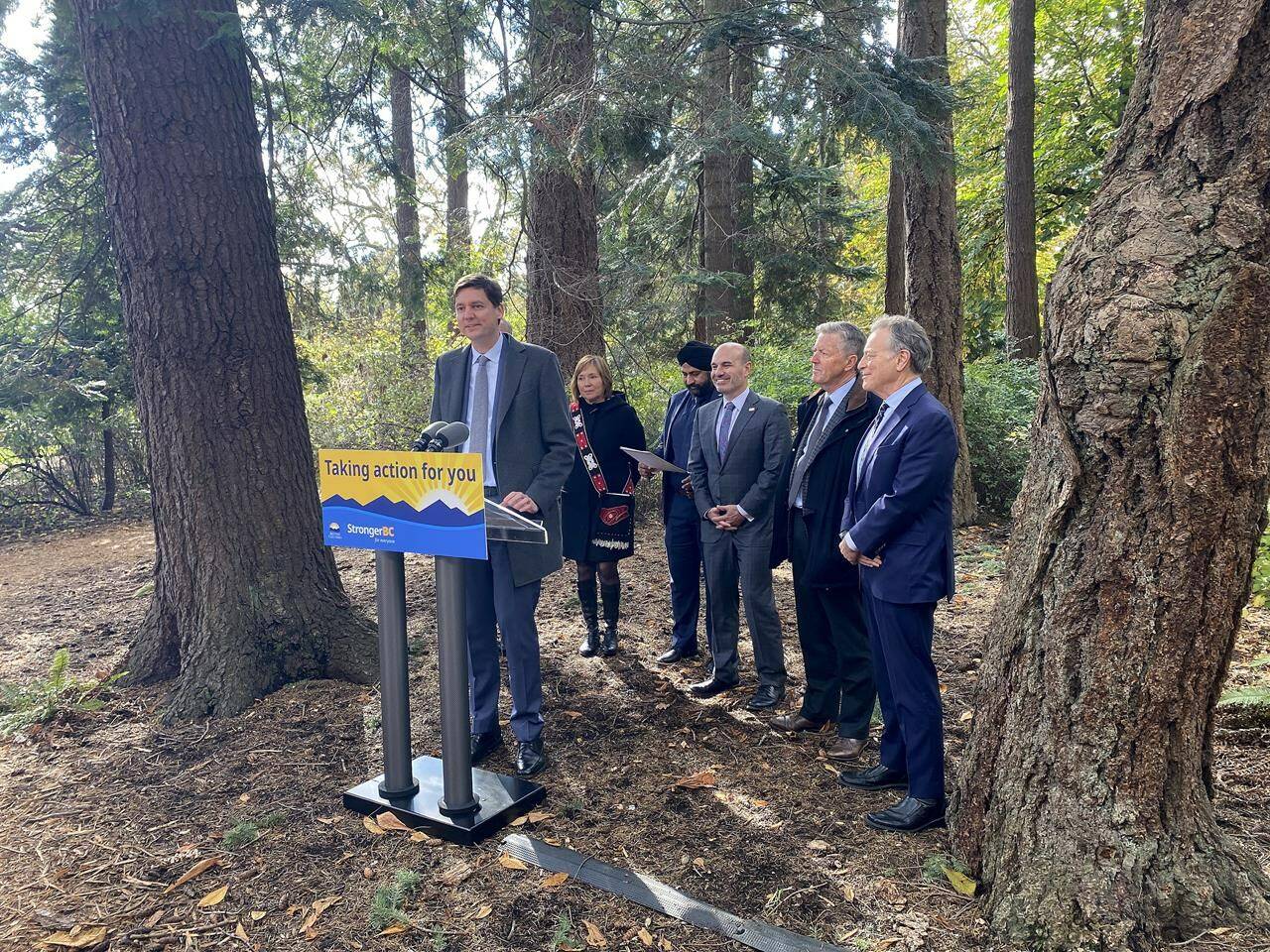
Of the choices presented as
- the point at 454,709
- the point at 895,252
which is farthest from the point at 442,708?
the point at 895,252

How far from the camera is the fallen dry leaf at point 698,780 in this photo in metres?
3.86

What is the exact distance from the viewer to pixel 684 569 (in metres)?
5.70

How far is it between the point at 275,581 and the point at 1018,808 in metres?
4.06

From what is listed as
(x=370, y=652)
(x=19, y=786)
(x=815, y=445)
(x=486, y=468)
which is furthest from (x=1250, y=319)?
(x=19, y=786)

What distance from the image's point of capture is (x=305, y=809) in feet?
12.1

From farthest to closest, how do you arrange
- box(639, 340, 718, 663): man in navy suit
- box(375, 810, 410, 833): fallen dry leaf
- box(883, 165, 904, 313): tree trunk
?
1. box(883, 165, 904, 313): tree trunk
2. box(639, 340, 718, 663): man in navy suit
3. box(375, 810, 410, 833): fallen dry leaf

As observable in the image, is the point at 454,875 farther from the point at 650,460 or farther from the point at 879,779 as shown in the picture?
the point at 650,460

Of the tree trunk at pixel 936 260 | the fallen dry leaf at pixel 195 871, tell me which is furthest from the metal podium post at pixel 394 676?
the tree trunk at pixel 936 260

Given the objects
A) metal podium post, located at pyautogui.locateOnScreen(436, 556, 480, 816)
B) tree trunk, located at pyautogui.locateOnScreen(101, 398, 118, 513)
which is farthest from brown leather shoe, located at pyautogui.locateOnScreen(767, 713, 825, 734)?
tree trunk, located at pyautogui.locateOnScreen(101, 398, 118, 513)

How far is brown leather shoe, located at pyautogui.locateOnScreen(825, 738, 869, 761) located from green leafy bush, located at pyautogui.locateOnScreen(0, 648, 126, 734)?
409 cm

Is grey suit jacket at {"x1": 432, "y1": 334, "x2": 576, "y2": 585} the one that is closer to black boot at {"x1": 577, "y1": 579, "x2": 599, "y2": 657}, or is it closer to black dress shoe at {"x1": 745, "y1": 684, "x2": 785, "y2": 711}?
black dress shoe at {"x1": 745, "y1": 684, "x2": 785, "y2": 711}

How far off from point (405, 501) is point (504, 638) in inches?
43.6

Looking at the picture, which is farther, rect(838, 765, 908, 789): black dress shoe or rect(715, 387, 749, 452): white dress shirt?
rect(715, 387, 749, 452): white dress shirt

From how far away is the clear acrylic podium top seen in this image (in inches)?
Answer: 124
